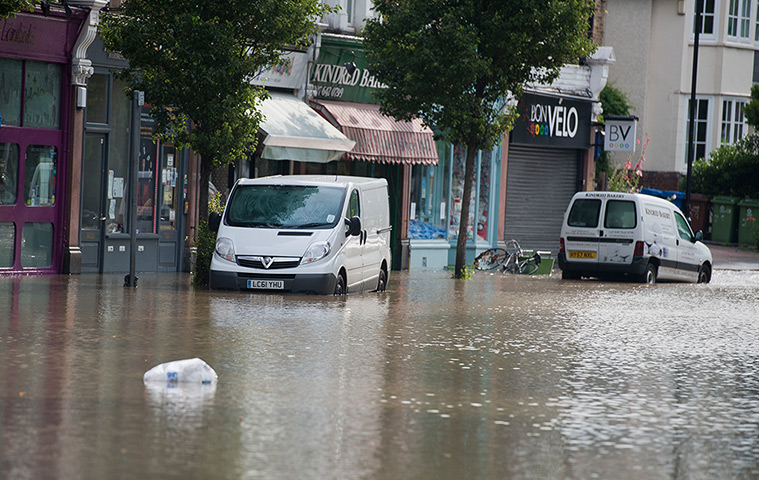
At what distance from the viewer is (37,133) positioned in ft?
68.0

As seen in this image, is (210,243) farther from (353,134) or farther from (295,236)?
(353,134)

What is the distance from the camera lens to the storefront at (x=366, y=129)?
86.3ft

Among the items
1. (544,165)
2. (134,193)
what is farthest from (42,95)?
(544,165)

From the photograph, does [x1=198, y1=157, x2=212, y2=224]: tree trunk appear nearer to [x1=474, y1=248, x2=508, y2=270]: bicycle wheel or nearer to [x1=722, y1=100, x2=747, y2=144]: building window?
[x1=474, y1=248, x2=508, y2=270]: bicycle wheel

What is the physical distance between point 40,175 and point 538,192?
15770mm

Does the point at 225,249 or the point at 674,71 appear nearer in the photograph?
the point at 225,249

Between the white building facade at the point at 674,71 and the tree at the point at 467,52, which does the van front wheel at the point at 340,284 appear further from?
the white building facade at the point at 674,71

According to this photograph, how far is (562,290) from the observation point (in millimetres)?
22578

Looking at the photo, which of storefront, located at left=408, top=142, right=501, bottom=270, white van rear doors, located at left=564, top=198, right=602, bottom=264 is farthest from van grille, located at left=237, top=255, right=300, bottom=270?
storefront, located at left=408, top=142, right=501, bottom=270

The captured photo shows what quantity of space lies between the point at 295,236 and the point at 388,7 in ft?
26.1

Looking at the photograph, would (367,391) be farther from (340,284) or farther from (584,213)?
(584,213)

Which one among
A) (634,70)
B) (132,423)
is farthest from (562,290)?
(634,70)

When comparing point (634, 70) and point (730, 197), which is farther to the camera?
point (634, 70)

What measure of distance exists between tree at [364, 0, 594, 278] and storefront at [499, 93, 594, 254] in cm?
716
